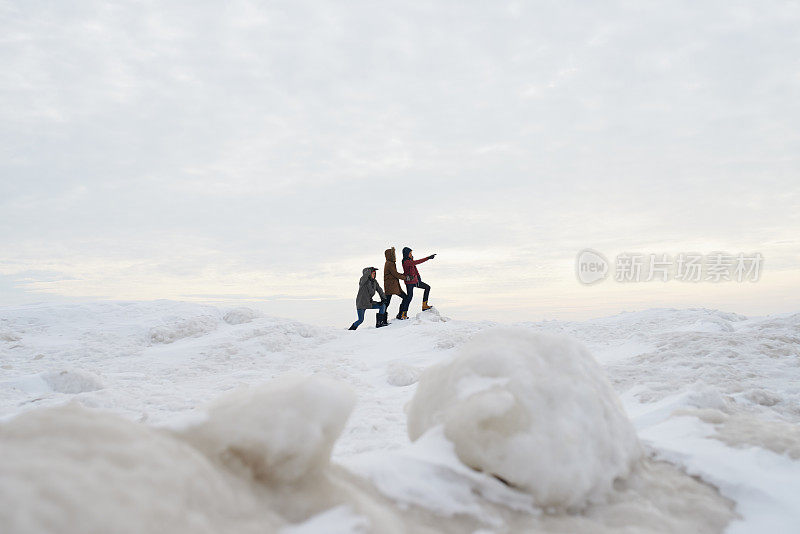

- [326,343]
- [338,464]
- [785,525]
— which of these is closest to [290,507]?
[338,464]

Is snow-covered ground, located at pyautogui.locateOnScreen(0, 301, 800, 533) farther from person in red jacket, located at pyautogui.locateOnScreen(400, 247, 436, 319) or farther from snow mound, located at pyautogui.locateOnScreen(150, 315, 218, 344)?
person in red jacket, located at pyautogui.locateOnScreen(400, 247, 436, 319)

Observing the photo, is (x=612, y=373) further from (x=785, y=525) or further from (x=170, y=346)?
(x=170, y=346)

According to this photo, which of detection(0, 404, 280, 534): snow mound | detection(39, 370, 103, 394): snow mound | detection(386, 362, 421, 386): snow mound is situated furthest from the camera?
detection(386, 362, 421, 386): snow mound

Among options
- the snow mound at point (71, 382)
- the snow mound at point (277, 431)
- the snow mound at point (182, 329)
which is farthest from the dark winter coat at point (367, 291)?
the snow mound at point (277, 431)

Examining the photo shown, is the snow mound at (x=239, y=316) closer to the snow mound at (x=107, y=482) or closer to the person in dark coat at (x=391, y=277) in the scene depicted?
the person in dark coat at (x=391, y=277)

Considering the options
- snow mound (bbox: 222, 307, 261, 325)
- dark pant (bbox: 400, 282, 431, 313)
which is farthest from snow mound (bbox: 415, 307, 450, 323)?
snow mound (bbox: 222, 307, 261, 325)

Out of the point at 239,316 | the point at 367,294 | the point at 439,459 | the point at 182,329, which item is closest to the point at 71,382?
the point at 182,329

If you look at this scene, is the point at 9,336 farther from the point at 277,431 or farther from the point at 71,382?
the point at 277,431

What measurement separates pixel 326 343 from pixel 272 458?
9038 mm

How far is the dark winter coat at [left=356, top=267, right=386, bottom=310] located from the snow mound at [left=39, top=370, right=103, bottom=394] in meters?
7.65

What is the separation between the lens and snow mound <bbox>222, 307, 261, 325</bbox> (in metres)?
11.1

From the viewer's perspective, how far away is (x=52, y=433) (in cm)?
134

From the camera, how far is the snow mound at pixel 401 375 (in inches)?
248

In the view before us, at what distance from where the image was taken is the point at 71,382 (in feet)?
19.8
